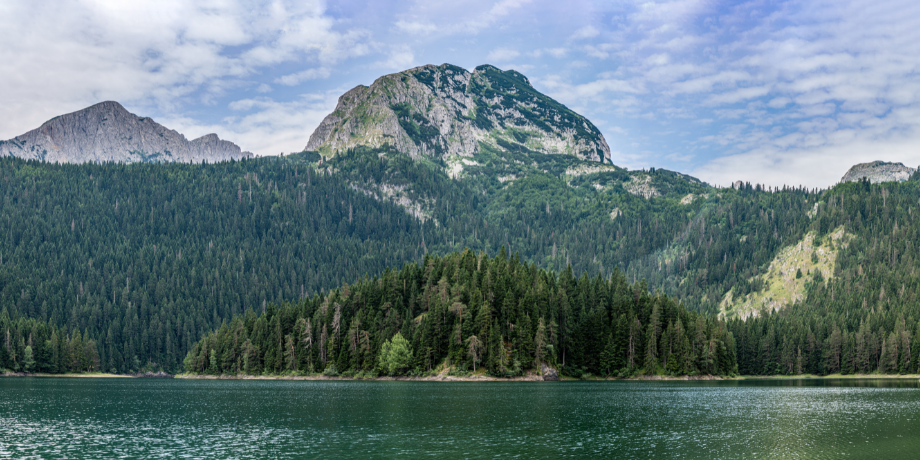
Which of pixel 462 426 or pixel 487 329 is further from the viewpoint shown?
pixel 487 329

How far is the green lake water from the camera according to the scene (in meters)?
57.1

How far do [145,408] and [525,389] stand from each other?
206ft

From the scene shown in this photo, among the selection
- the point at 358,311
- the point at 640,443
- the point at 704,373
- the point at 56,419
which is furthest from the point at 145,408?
the point at 704,373

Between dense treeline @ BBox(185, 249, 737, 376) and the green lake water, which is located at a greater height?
dense treeline @ BBox(185, 249, 737, 376)

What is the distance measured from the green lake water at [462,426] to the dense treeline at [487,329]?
170 ft

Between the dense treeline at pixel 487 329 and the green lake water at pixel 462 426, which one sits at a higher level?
the dense treeline at pixel 487 329

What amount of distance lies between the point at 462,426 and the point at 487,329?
9194 cm

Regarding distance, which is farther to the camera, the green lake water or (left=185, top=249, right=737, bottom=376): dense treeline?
(left=185, top=249, right=737, bottom=376): dense treeline

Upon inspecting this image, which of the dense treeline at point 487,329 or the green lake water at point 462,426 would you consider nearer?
the green lake water at point 462,426

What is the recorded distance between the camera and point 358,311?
184 metres

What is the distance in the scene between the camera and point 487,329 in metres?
164

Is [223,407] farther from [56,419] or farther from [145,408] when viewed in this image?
[56,419]

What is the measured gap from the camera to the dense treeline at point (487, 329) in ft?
538

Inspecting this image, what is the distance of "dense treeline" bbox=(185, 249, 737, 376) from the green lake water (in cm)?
5173
